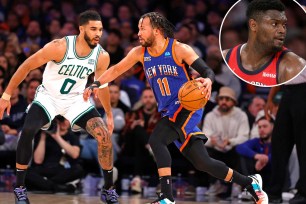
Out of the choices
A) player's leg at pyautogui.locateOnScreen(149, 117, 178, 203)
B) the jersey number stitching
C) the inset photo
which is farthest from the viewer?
the jersey number stitching

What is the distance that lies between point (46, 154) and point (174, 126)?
12.0 feet

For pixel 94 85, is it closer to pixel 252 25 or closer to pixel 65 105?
pixel 65 105

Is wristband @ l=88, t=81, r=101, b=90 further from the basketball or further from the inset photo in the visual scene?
the inset photo

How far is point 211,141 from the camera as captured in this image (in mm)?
9539

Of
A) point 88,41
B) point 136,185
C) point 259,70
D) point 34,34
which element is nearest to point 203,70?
point 88,41

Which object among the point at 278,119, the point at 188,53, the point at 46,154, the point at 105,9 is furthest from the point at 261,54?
the point at 105,9

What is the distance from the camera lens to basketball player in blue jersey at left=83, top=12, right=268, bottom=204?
6.52m

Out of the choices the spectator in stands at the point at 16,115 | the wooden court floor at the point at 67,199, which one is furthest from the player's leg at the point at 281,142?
the spectator in stands at the point at 16,115

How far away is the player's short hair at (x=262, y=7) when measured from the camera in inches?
164

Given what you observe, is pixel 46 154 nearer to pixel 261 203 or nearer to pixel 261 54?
pixel 261 203

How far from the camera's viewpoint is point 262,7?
4.18m

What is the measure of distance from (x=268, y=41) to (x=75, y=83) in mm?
3559

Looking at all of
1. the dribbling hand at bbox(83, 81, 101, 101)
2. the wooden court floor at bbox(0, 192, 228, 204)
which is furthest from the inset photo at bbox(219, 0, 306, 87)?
the wooden court floor at bbox(0, 192, 228, 204)

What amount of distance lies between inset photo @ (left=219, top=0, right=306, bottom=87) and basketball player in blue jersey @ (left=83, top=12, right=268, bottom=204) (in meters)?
2.04
